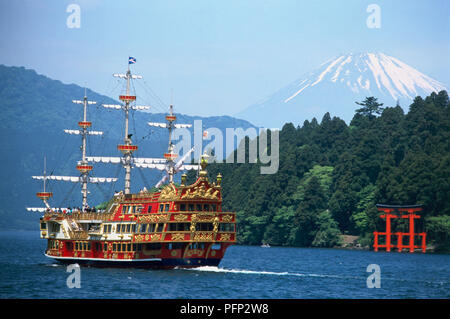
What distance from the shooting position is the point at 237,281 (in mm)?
73688

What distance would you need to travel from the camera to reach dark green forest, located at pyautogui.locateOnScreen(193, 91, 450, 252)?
421 ft

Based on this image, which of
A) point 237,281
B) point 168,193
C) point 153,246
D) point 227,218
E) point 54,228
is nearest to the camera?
point 237,281

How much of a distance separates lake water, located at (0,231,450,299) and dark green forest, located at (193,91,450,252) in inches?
1106

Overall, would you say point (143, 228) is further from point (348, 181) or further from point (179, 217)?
point (348, 181)

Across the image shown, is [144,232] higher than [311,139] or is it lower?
lower

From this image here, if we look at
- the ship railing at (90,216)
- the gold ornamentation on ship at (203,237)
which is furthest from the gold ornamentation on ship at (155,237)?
the ship railing at (90,216)

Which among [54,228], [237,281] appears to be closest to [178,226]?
[237,281]

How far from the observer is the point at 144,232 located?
266ft

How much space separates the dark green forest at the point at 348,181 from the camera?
128 metres

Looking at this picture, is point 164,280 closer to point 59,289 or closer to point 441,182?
point 59,289

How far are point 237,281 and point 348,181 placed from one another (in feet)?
246

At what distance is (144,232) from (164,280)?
9437 mm

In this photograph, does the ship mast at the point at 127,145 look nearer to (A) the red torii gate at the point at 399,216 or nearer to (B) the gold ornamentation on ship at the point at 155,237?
(B) the gold ornamentation on ship at the point at 155,237
